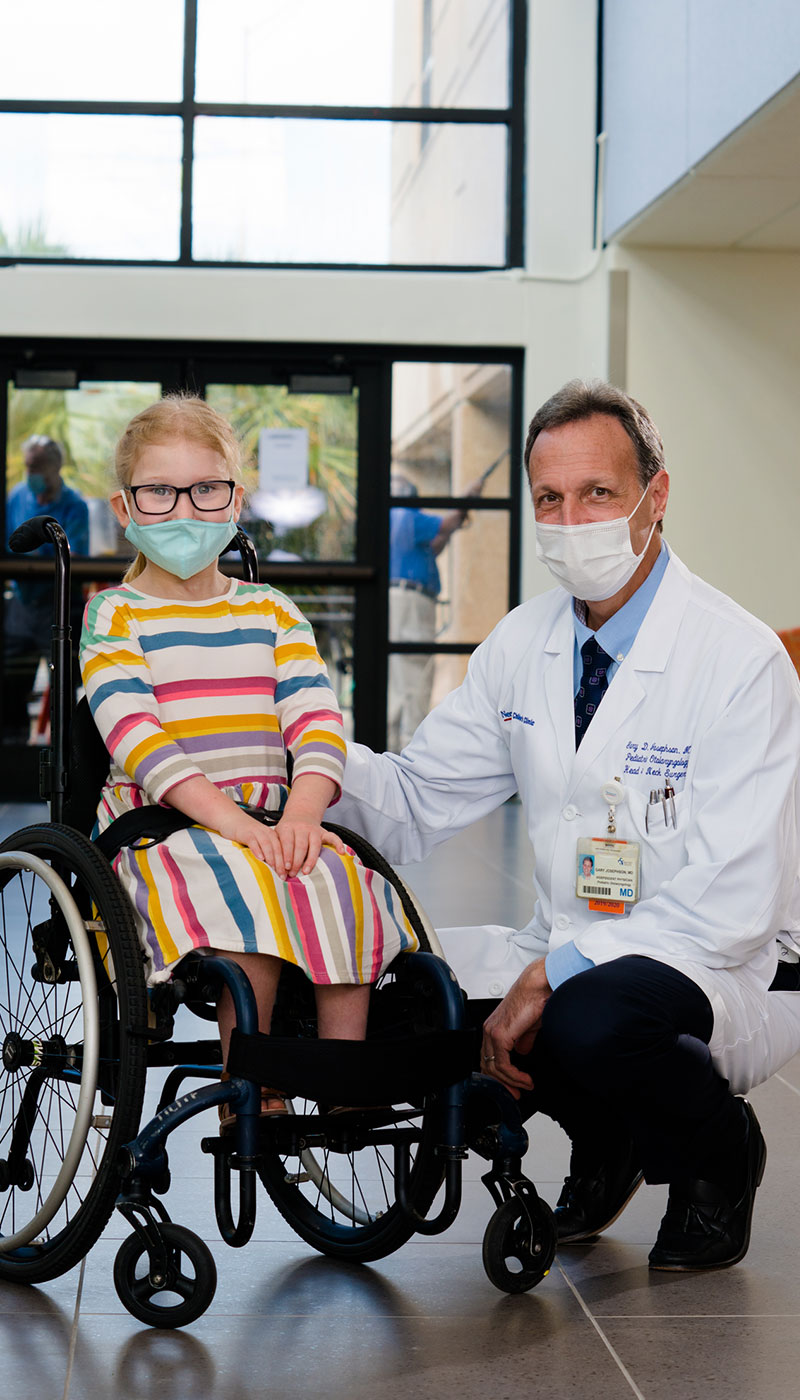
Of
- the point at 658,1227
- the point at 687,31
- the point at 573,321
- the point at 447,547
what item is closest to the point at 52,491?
the point at 447,547

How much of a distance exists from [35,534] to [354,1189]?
100 cm

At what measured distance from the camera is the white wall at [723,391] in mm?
6719

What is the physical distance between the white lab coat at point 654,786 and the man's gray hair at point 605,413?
0.51 ft

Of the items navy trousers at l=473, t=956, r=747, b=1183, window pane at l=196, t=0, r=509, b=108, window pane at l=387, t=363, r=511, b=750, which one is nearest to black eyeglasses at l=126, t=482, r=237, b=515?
navy trousers at l=473, t=956, r=747, b=1183

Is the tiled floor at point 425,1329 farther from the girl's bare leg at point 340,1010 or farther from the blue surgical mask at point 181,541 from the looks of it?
the blue surgical mask at point 181,541

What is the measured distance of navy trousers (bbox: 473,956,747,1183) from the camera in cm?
177

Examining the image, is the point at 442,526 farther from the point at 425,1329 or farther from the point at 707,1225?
the point at 425,1329

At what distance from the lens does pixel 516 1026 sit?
1922 mm

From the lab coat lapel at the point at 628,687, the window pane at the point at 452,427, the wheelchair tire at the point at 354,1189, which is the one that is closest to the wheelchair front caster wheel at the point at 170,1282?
the wheelchair tire at the point at 354,1189

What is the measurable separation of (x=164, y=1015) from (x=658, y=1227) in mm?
816

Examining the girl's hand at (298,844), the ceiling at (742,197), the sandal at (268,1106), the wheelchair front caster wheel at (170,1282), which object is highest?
the ceiling at (742,197)

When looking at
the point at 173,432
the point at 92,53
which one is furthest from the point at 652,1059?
the point at 92,53

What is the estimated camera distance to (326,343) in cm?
730

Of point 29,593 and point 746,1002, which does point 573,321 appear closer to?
point 29,593
